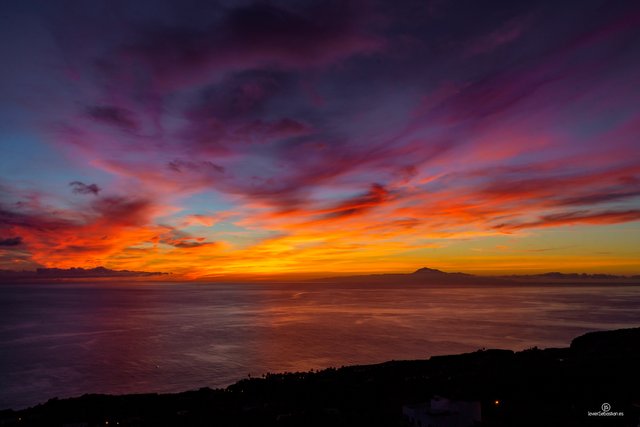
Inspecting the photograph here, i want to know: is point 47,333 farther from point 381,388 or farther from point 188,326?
point 381,388

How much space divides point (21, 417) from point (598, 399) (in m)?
47.3

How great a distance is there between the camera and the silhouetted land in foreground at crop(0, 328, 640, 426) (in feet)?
94.2

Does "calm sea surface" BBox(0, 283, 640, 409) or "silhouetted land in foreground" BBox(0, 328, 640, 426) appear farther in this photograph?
"calm sea surface" BBox(0, 283, 640, 409)

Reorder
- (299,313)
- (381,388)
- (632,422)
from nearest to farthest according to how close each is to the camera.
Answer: (632,422)
(381,388)
(299,313)

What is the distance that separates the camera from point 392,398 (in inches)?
1570

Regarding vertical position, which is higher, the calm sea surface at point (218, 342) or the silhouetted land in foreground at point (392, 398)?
the silhouetted land in foreground at point (392, 398)

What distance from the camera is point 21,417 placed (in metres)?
38.2

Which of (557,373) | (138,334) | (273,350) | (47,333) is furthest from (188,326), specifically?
(557,373)

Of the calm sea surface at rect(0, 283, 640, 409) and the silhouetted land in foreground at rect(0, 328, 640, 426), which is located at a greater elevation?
the silhouetted land in foreground at rect(0, 328, 640, 426)

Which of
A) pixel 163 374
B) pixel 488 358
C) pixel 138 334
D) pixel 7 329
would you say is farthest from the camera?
pixel 7 329

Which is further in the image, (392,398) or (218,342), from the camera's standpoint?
(218,342)

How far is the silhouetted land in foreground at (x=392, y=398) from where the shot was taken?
28.7 m

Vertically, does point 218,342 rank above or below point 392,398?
below

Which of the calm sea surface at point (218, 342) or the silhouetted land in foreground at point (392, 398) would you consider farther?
the calm sea surface at point (218, 342)
